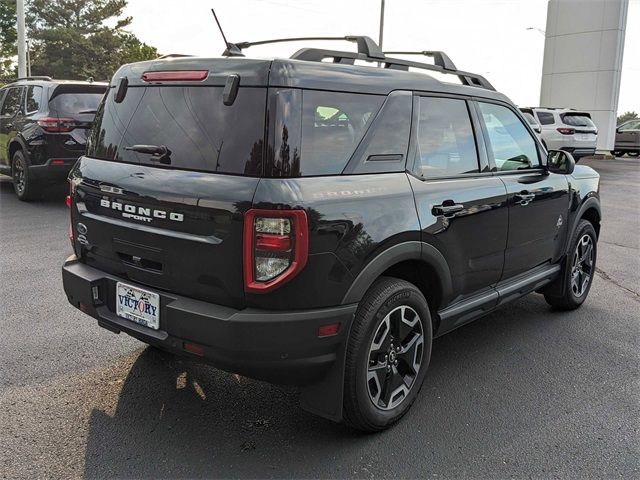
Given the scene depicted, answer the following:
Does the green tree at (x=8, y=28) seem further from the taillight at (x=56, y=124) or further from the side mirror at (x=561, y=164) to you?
the side mirror at (x=561, y=164)

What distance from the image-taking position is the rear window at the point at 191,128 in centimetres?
266

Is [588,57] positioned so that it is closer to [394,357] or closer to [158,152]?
[394,357]

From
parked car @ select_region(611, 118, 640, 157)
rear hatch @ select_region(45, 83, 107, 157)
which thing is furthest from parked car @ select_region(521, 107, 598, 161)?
rear hatch @ select_region(45, 83, 107, 157)

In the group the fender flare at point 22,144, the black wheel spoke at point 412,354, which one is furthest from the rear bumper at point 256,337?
the fender flare at point 22,144

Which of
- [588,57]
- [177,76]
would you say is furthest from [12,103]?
[588,57]

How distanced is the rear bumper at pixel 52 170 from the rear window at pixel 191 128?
6.17 metres

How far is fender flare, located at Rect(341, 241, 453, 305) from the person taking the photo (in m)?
2.79

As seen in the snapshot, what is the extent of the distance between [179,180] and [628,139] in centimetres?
2836

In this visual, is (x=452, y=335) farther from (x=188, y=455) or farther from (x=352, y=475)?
(x=188, y=455)

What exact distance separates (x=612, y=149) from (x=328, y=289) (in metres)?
27.9

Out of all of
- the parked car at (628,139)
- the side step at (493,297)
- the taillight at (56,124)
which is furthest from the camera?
the parked car at (628,139)

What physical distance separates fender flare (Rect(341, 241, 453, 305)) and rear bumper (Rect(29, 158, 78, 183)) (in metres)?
7.11

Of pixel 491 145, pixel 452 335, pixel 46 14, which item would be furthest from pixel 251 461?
pixel 46 14

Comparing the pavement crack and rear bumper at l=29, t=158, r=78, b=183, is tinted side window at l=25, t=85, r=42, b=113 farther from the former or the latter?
the pavement crack
